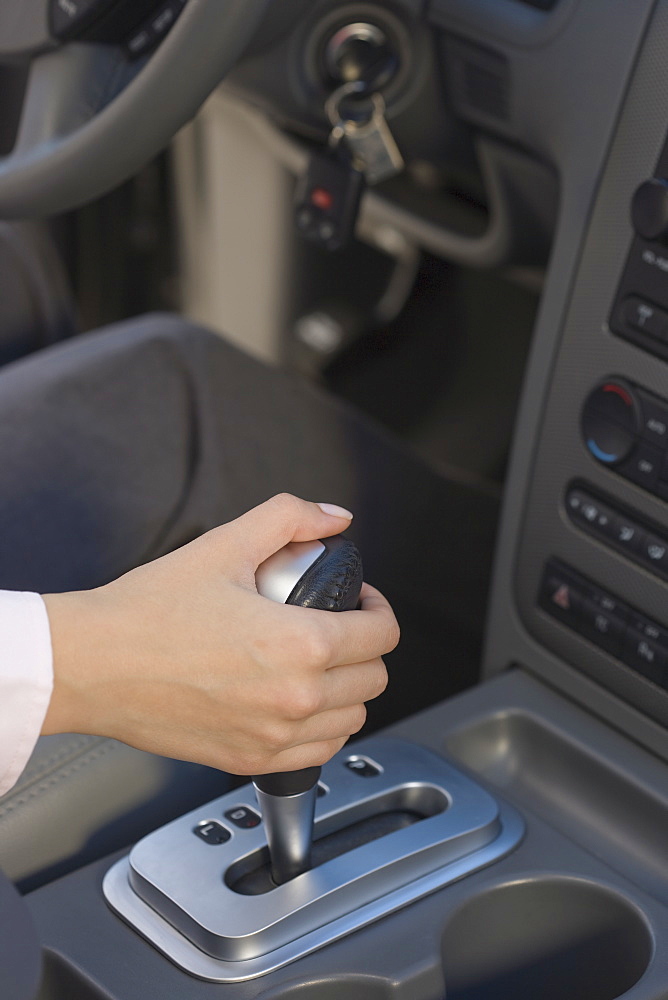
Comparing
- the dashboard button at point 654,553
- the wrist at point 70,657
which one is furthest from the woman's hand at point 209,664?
the dashboard button at point 654,553

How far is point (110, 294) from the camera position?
1839 millimetres

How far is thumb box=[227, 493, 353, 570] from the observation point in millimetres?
538

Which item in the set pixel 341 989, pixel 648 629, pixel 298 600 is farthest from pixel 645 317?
pixel 341 989

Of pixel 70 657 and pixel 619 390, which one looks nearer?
pixel 70 657

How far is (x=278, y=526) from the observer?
1.80 ft

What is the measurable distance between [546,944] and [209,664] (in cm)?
29

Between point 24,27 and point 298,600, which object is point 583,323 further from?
point 24,27

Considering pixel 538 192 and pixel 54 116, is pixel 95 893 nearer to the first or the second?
pixel 54 116

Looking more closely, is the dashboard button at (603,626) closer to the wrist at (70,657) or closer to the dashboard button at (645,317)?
the dashboard button at (645,317)

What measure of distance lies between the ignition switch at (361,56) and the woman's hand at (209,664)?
481 millimetres

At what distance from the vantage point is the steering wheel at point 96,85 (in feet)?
2.30

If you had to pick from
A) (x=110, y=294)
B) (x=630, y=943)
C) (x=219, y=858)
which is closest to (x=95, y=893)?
(x=219, y=858)

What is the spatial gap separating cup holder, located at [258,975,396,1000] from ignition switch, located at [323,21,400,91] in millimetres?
638

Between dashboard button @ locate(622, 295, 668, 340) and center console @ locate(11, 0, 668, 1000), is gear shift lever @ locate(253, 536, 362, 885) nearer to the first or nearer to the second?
center console @ locate(11, 0, 668, 1000)
